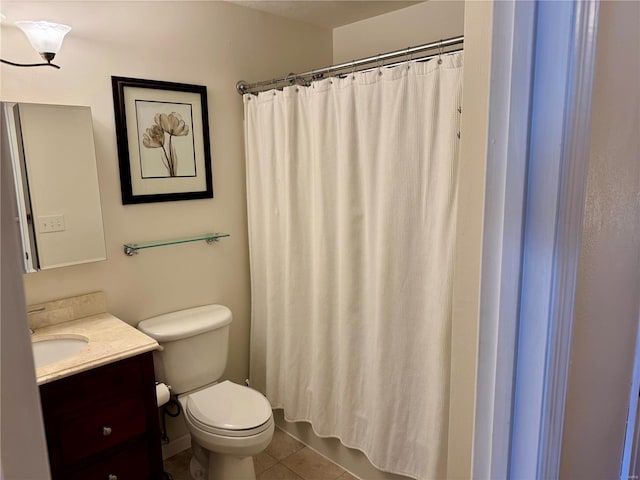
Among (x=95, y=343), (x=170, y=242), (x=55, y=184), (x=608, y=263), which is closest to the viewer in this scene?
(x=608, y=263)

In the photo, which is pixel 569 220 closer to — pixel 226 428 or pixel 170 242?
pixel 226 428

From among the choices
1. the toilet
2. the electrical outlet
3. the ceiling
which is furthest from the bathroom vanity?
the ceiling

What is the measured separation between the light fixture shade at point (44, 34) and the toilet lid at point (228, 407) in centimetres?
159

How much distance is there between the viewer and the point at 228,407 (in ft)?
6.79

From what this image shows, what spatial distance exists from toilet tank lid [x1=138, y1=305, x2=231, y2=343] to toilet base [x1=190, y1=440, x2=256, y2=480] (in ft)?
1.82

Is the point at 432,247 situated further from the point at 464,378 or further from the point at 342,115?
the point at 464,378

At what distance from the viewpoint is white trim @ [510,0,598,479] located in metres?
0.52

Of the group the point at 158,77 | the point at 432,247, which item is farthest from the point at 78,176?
the point at 432,247

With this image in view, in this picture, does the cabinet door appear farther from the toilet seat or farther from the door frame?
the door frame

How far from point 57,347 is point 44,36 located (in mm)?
1212

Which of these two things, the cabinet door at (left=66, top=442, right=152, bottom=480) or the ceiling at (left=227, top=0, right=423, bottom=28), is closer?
the cabinet door at (left=66, top=442, right=152, bottom=480)

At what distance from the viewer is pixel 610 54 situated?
612mm

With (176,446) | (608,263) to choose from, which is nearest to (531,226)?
(608,263)

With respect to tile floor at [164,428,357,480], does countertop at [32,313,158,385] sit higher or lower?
higher
